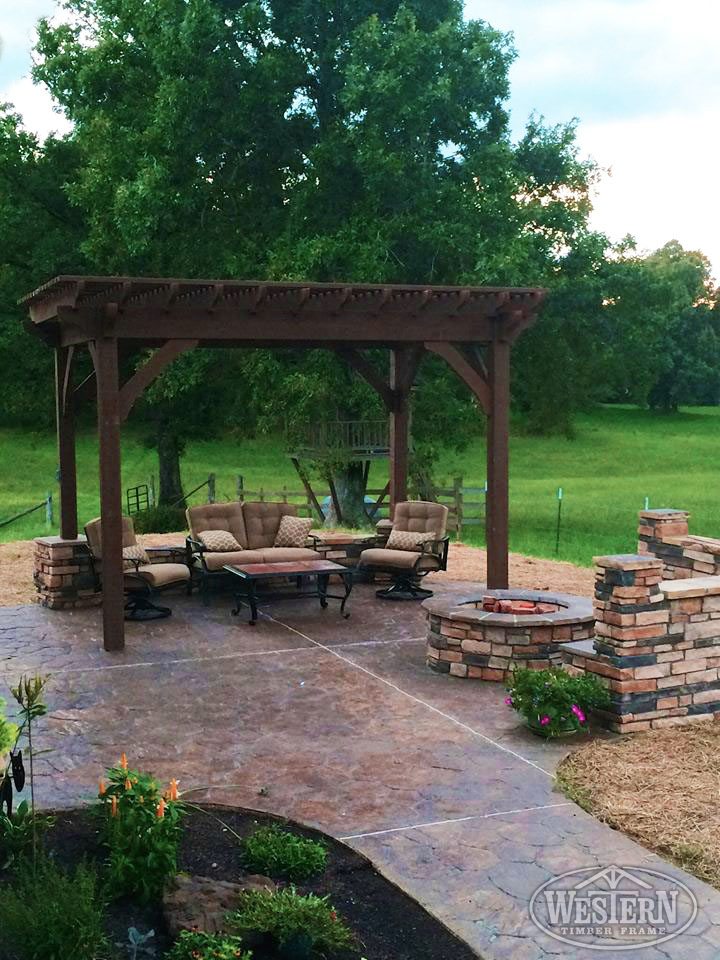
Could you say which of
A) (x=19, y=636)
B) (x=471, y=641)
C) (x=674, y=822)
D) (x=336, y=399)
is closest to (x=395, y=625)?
(x=471, y=641)

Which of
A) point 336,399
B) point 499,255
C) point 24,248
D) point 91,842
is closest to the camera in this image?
point 91,842

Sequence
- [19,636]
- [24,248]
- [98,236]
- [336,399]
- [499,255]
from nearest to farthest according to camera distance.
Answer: [19,636] < [499,255] < [336,399] < [98,236] < [24,248]

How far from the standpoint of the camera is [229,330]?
938cm

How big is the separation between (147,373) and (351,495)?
33.1 feet

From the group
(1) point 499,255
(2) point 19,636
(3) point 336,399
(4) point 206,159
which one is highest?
(4) point 206,159

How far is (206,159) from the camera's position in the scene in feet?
56.4

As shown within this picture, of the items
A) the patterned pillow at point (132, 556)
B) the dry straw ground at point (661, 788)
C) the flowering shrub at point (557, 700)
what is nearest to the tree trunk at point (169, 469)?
the patterned pillow at point (132, 556)

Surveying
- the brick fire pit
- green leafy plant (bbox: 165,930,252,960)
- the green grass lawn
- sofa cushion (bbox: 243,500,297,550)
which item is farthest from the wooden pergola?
the green grass lawn

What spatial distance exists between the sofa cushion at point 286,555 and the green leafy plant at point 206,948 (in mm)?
7037

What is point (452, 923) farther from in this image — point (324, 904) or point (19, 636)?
point (19, 636)

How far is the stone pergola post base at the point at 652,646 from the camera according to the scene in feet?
20.8

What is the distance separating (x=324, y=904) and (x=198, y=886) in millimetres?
523

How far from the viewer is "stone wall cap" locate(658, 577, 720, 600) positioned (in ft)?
21.1

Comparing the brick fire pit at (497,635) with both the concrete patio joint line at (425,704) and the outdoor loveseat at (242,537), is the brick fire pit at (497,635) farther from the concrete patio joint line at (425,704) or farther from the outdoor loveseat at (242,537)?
the outdoor loveseat at (242,537)
